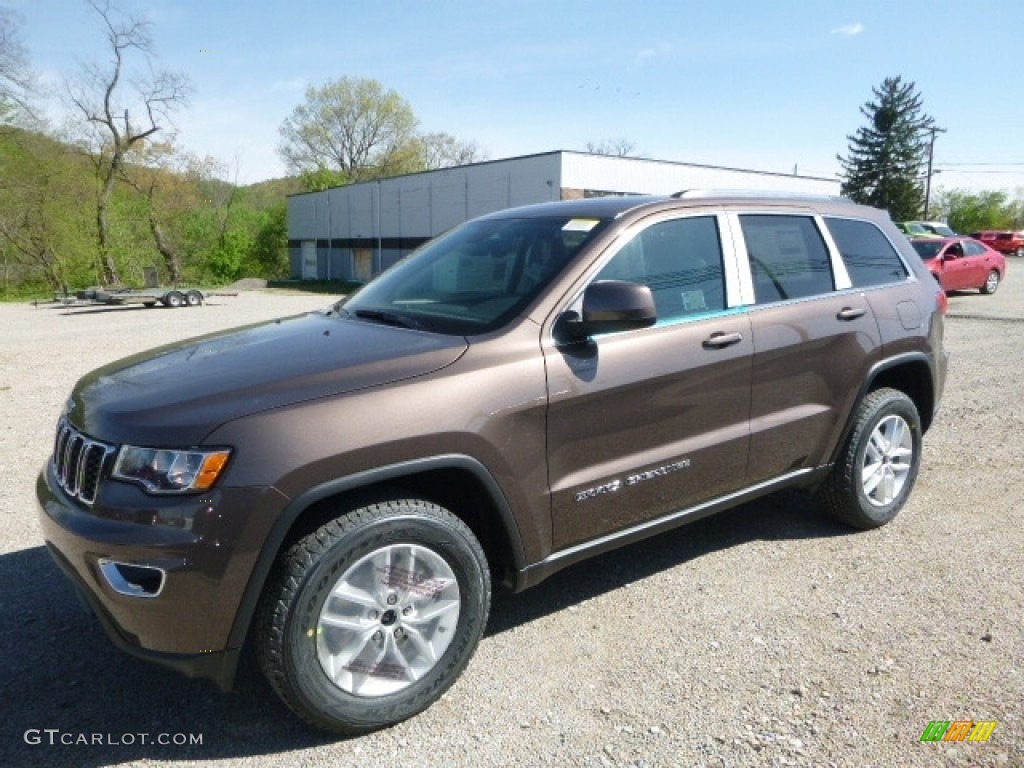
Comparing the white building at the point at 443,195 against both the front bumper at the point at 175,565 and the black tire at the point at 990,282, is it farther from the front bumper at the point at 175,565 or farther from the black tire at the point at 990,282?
the front bumper at the point at 175,565

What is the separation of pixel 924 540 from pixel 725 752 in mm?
2369

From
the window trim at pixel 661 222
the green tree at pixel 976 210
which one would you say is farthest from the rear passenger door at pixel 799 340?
the green tree at pixel 976 210

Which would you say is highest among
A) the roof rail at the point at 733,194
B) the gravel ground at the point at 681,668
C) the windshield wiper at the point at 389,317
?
the roof rail at the point at 733,194

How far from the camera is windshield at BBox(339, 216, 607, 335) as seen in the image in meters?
3.11

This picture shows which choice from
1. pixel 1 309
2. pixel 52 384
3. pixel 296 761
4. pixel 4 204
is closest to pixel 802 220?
pixel 296 761

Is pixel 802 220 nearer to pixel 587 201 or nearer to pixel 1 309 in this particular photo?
pixel 587 201

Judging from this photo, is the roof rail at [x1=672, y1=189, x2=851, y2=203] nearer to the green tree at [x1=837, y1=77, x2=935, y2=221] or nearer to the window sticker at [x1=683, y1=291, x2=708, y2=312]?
the window sticker at [x1=683, y1=291, x2=708, y2=312]

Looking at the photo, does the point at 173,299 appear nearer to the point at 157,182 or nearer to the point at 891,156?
the point at 157,182

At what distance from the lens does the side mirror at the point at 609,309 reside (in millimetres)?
2857

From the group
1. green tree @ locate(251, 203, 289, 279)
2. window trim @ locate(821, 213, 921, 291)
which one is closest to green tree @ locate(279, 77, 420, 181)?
green tree @ locate(251, 203, 289, 279)

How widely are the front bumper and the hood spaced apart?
8.3 inches

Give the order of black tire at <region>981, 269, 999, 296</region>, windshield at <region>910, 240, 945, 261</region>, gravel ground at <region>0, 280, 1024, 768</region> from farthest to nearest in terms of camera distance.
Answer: black tire at <region>981, 269, 999, 296</region> < windshield at <region>910, 240, 945, 261</region> < gravel ground at <region>0, 280, 1024, 768</region>

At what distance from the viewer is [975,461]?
18.6 ft

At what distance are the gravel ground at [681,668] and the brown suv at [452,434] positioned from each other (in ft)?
0.93
